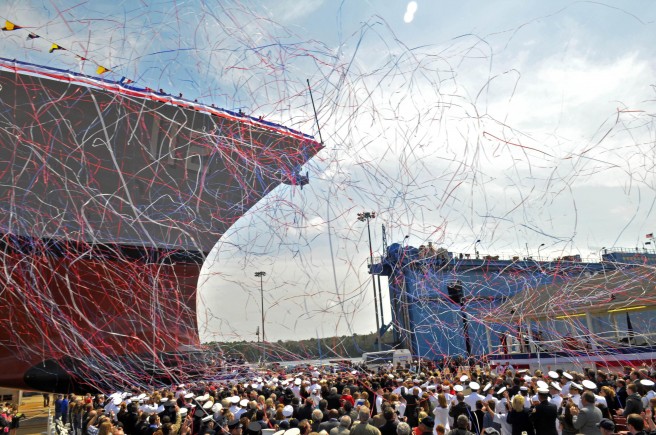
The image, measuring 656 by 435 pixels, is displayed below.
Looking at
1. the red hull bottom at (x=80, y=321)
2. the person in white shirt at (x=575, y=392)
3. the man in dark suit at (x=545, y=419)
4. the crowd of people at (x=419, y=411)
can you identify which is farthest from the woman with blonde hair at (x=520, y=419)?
the red hull bottom at (x=80, y=321)

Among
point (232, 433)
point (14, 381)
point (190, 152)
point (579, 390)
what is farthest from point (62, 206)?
point (579, 390)

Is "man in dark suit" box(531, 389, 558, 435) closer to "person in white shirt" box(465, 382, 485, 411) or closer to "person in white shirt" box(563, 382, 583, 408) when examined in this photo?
"person in white shirt" box(563, 382, 583, 408)

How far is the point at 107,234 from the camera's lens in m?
19.3

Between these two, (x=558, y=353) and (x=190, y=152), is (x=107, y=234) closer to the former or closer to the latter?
(x=190, y=152)

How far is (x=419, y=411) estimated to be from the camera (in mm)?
8492

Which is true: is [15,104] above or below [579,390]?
above

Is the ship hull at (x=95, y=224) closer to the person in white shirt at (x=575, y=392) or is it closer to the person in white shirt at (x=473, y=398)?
the person in white shirt at (x=473, y=398)

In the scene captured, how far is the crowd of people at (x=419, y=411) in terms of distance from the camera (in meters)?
6.30

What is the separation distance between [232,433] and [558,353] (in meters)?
18.3

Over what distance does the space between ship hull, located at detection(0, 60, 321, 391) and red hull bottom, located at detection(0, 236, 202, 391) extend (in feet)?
0.18

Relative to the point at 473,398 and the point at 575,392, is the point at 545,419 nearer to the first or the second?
the point at 575,392

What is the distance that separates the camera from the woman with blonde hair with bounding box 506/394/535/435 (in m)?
7.08

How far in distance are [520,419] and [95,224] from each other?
56.0ft

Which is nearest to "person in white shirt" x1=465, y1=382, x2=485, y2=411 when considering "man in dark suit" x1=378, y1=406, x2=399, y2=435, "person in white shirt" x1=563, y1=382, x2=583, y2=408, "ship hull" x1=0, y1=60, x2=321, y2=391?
"person in white shirt" x1=563, y1=382, x2=583, y2=408
